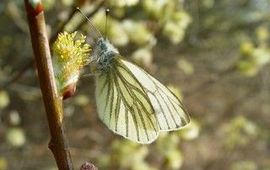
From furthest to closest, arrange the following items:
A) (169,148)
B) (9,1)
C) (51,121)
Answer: (9,1)
(169,148)
(51,121)

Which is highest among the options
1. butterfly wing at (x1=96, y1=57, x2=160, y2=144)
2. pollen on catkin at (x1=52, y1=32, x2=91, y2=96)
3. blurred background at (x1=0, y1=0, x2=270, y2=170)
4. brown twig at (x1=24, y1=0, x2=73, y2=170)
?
blurred background at (x1=0, y1=0, x2=270, y2=170)

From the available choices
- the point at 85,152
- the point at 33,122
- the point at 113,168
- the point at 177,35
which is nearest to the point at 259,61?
the point at 177,35

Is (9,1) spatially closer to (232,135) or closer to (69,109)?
(69,109)

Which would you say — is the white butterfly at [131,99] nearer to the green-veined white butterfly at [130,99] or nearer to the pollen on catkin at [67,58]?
the green-veined white butterfly at [130,99]

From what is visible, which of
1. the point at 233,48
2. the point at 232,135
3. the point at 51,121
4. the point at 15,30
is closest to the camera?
the point at 51,121

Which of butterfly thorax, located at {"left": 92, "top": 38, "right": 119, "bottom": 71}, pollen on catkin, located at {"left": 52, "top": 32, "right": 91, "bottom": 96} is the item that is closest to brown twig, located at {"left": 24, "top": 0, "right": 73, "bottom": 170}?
pollen on catkin, located at {"left": 52, "top": 32, "right": 91, "bottom": 96}

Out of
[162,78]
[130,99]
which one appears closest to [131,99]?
[130,99]

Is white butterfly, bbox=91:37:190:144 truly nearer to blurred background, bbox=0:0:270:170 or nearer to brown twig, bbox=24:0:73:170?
blurred background, bbox=0:0:270:170

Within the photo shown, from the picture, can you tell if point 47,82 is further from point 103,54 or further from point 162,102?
point 162,102
